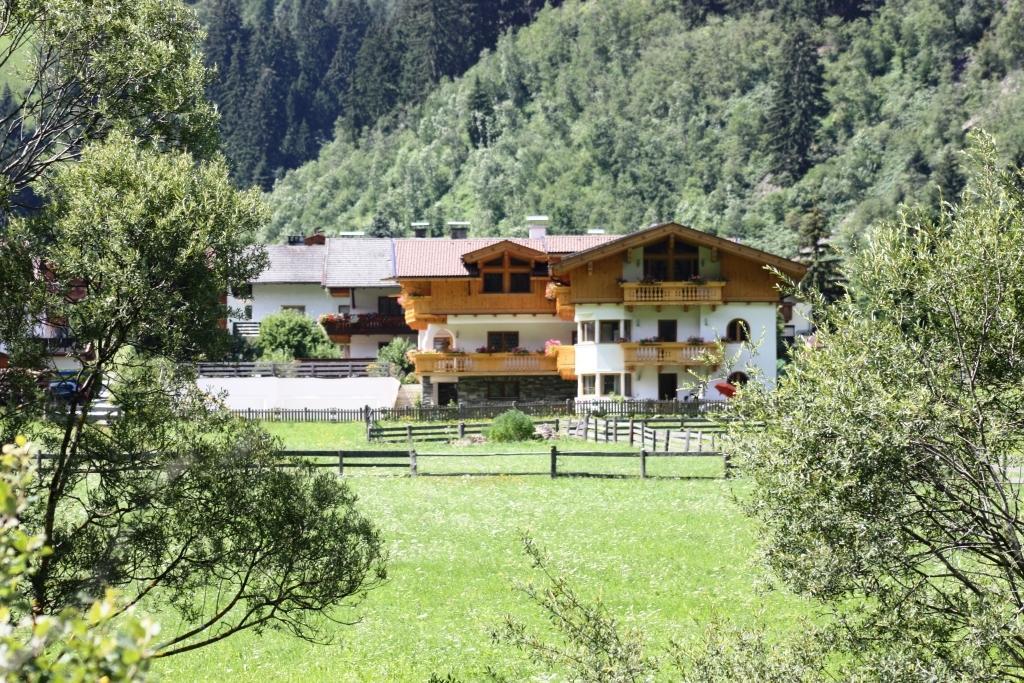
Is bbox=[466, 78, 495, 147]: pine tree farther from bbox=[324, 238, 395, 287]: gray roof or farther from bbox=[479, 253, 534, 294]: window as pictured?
bbox=[479, 253, 534, 294]: window

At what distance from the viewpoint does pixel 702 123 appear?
135625 mm

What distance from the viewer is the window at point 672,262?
55844mm

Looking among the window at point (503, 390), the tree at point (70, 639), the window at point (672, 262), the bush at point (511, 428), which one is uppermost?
the window at point (672, 262)

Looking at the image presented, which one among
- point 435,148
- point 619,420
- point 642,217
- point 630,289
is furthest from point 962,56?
point 619,420

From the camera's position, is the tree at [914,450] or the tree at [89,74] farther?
the tree at [89,74]

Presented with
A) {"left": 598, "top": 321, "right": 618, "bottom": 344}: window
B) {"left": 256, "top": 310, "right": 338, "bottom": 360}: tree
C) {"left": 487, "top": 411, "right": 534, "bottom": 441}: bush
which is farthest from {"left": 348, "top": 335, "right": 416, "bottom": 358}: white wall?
{"left": 487, "top": 411, "right": 534, "bottom": 441}: bush

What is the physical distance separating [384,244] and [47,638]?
76721mm

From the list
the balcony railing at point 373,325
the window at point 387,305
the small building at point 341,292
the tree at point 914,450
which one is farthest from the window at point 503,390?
the tree at point 914,450

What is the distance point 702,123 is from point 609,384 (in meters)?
84.0

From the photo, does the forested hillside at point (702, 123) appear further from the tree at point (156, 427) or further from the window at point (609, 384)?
the tree at point (156, 427)

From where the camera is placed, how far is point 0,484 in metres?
5.05

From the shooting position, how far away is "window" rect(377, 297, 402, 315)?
78.9 m

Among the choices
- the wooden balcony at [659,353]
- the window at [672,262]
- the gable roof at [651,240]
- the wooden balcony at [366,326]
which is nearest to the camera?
the gable roof at [651,240]

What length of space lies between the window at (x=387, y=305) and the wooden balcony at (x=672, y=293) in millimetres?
26061
